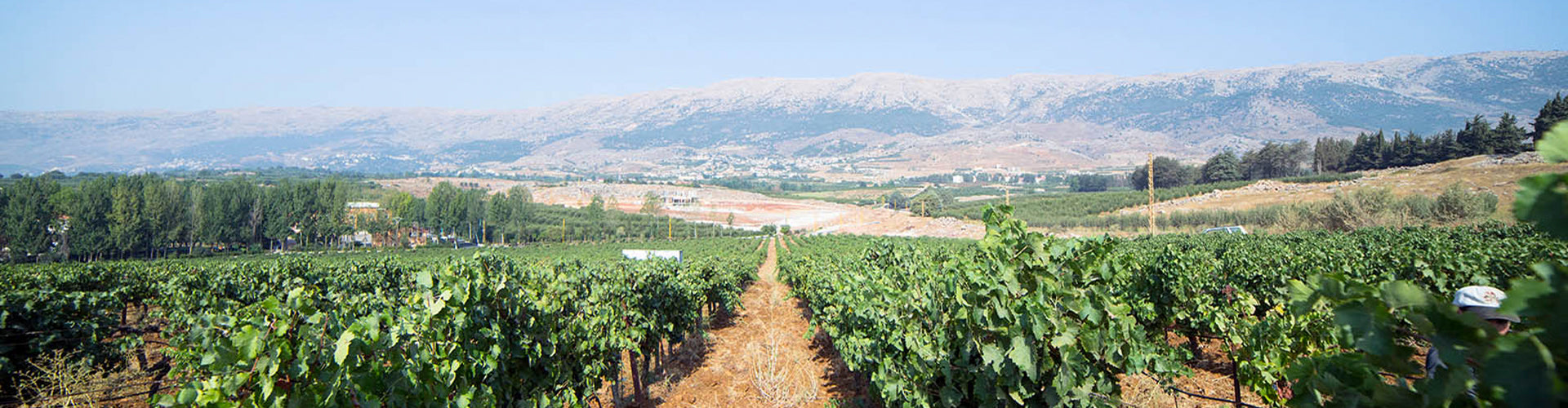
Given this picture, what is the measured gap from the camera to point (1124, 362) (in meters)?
4.56

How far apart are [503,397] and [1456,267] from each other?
14.3 m

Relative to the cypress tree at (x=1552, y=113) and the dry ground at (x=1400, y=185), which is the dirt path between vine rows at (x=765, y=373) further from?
the cypress tree at (x=1552, y=113)

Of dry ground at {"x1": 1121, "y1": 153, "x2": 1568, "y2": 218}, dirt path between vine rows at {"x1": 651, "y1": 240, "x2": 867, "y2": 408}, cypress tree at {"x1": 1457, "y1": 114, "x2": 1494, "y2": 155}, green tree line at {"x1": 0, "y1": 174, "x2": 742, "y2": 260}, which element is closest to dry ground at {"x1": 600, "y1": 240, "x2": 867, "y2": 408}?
dirt path between vine rows at {"x1": 651, "y1": 240, "x2": 867, "y2": 408}

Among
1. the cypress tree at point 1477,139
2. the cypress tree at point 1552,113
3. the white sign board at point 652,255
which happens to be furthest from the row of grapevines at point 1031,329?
the cypress tree at point 1477,139

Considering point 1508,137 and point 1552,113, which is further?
point 1508,137

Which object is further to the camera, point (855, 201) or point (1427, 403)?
point (855, 201)

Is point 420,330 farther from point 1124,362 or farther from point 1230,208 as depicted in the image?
point 1230,208

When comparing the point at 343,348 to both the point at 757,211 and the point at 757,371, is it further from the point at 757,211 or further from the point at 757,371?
the point at 757,211

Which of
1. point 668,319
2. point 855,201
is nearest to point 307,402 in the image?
point 668,319

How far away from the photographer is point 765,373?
12.5 metres

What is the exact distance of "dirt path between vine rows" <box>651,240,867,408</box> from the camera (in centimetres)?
1120

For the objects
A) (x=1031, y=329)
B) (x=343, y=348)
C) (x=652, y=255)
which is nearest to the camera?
(x=343, y=348)

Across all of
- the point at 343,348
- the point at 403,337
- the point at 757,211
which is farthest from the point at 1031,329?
the point at 757,211

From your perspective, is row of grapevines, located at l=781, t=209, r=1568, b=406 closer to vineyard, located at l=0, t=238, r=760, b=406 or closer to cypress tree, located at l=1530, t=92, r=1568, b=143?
vineyard, located at l=0, t=238, r=760, b=406
